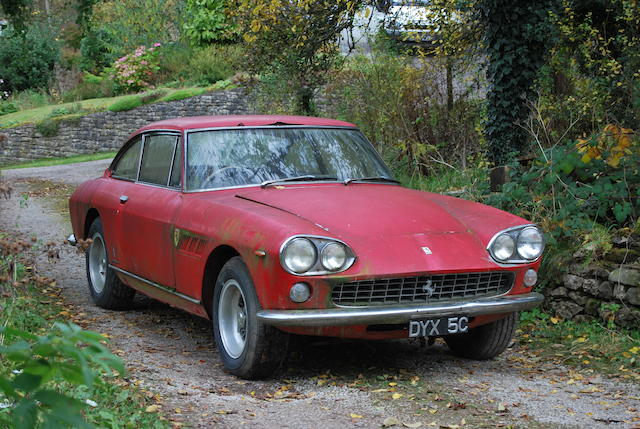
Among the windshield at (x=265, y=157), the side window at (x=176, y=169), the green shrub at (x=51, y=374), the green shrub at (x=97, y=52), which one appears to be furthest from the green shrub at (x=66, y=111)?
the green shrub at (x=51, y=374)

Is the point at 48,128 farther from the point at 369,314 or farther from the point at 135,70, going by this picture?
the point at 369,314

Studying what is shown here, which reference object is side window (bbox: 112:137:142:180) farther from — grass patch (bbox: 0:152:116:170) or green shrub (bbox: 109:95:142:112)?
green shrub (bbox: 109:95:142:112)

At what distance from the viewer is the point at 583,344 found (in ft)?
21.9

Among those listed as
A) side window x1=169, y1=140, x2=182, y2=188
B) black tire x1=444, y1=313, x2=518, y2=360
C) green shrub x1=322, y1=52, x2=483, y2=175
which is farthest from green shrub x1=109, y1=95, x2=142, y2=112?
black tire x1=444, y1=313, x2=518, y2=360

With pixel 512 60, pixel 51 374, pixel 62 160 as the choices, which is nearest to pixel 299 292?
pixel 51 374

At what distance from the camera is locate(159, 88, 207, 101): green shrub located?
2495cm

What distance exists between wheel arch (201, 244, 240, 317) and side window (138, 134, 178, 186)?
45.5 inches

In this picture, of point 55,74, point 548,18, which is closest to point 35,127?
point 55,74

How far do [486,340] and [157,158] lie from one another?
9.63 feet

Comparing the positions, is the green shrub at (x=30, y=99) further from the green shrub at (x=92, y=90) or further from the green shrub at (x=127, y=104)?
the green shrub at (x=127, y=104)

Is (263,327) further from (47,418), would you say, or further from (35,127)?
(35,127)

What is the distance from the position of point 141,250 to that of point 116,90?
21.7 meters

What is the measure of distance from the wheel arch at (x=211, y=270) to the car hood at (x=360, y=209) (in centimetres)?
40

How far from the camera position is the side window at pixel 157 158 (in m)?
6.84
